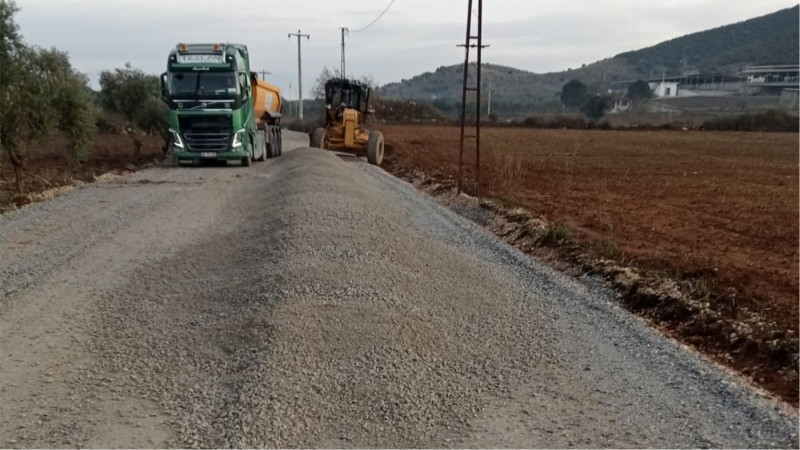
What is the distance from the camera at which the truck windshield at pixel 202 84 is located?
2044cm

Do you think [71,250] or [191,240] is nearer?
[71,250]

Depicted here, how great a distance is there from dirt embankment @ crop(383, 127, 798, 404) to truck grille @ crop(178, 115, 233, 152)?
6452mm

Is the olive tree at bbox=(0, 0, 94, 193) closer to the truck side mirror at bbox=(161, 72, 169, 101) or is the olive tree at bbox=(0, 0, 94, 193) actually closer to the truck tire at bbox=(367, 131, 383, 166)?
the truck side mirror at bbox=(161, 72, 169, 101)

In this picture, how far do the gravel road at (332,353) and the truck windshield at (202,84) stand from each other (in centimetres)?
1080

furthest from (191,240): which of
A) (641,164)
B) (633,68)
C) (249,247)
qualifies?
(633,68)

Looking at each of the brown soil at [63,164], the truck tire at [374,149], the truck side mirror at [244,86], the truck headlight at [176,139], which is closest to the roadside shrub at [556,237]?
the brown soil at [63,164]

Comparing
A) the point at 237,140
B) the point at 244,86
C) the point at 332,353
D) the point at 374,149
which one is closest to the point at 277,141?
the point at 374,149

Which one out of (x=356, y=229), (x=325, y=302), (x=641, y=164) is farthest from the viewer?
(x=641, y=164)

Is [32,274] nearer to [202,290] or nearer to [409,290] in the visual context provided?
[202,290]

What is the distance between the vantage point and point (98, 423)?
14.9 ft

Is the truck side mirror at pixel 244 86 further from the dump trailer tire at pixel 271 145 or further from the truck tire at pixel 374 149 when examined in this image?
the truck tire at pixel 374 149

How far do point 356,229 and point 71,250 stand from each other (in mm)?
4269

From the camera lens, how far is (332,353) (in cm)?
566

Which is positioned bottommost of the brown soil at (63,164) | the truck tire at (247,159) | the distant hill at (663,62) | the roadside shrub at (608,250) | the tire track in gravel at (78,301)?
the brown soil at (63,164)
